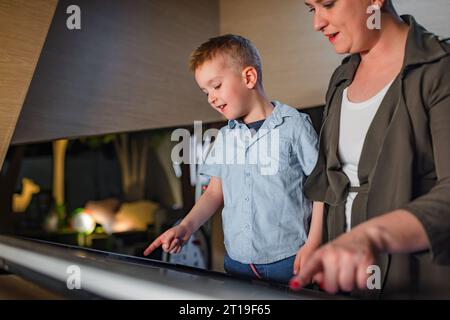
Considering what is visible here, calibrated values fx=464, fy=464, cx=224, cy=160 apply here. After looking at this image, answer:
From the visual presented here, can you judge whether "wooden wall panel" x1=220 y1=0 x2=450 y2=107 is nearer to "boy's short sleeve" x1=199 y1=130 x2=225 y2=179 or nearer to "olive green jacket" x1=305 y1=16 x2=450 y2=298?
"boy's short sleeve" x1=199 y1=130 x2=225 y2=179

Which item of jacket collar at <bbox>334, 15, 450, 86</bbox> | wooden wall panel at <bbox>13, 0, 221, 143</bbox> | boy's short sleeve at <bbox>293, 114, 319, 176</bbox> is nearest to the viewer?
jacket collar at <bbox>334, 15, 450, 86</bbox>

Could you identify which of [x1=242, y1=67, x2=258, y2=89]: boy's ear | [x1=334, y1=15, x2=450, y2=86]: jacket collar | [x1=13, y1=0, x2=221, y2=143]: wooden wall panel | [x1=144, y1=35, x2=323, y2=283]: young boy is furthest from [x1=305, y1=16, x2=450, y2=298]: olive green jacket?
[x1=13, y1=0, x2=221, y2=143]: wooden wall panel

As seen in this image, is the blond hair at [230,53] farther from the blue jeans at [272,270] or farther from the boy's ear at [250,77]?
the blue jeans at [272,270]

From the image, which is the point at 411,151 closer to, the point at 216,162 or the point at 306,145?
the point at 306,145

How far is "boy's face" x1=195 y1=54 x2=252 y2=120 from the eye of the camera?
0.57 meters

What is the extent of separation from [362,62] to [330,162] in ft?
0.31

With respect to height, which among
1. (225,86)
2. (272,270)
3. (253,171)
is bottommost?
(272,270)

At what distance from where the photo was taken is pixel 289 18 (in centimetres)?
66

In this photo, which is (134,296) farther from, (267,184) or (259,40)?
(259,40)

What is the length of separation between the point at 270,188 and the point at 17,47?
434 mm

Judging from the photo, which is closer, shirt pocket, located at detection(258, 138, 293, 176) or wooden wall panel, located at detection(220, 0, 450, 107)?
shirt pocket, located at detection(258, 138, 293, 176)

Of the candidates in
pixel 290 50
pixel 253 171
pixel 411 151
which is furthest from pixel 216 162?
pixel 411 151

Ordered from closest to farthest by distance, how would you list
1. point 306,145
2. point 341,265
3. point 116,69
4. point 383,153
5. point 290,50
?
point 341,265
point 383,153
point 306,145
point 290,50
point 116,69

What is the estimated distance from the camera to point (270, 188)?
0.54 meters
